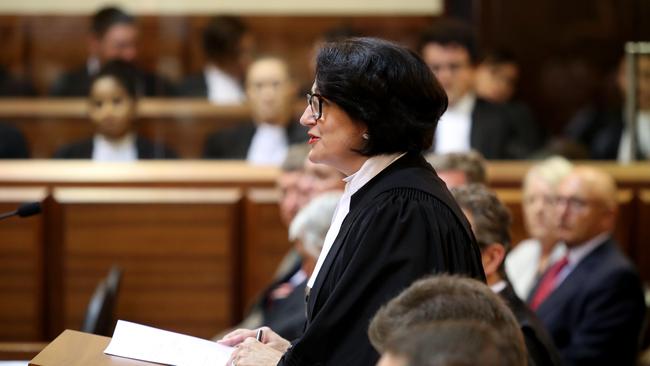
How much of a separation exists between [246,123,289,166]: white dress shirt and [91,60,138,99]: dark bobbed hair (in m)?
0.72

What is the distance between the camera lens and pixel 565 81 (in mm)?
8227

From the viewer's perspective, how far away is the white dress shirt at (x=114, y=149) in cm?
634

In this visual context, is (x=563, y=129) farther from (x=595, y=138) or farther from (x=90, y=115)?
(x=90, y=115)

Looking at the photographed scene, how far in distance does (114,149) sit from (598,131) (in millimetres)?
2890

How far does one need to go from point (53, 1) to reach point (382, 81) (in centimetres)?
508

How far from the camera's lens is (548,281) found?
5000 mm

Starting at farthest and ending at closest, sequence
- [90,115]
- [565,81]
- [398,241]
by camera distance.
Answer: [565,81]
[90,115]
[398,241]

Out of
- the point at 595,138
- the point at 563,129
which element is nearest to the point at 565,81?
the point at 563,129

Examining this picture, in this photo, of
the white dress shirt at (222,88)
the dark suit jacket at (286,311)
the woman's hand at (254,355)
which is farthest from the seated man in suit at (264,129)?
the woman's hand at (254,355)

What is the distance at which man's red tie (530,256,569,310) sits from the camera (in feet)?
16.3

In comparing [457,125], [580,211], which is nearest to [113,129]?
[457,125]

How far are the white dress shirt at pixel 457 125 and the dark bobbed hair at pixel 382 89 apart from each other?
381 centimetres

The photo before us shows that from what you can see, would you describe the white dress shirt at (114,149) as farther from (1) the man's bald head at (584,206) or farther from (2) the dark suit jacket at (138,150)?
(1) the man's bald head at (584,206)

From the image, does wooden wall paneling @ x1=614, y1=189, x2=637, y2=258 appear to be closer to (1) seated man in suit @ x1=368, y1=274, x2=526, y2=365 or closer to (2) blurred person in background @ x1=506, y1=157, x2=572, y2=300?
(2) blurred person in background @ x1=506, y1=157, x2=572, y2=300
